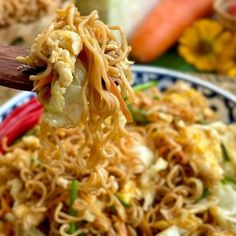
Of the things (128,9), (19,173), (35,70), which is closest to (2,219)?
(19,173)

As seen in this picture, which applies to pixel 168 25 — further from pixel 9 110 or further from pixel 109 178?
pixel 109 178

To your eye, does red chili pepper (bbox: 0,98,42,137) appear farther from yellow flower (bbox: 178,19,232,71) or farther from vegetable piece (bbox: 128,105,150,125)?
yellow flower (bbox: 178,19,232,71)

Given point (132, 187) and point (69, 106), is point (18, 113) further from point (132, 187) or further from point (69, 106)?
point (69, 106)

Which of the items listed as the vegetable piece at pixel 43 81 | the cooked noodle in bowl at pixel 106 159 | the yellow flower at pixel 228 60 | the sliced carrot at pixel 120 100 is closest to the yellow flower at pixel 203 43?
the yellow flower at pixel 228 60

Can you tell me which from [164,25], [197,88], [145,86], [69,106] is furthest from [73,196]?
[164,25]

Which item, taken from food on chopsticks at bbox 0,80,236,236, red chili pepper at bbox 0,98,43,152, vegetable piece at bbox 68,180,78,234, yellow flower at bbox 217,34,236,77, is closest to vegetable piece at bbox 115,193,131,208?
food on chopsticks at bbox 0,80,236,236
